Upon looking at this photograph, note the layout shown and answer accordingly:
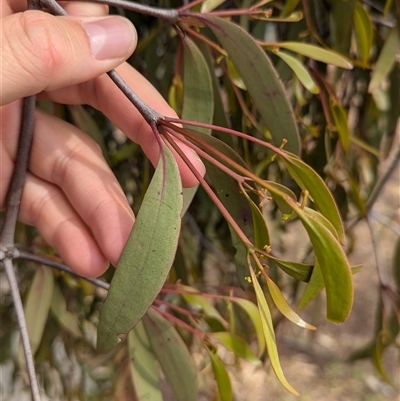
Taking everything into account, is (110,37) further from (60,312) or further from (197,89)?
(60,312)

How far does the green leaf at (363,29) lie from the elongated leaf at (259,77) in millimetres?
183

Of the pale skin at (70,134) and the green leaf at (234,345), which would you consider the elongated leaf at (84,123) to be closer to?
the pale skin at (70,134)

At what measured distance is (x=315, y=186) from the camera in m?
0.36

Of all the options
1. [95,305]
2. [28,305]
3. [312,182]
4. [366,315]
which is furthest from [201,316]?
[366,315]

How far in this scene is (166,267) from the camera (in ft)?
1.22

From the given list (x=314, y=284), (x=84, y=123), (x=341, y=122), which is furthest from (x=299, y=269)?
(x=84, y=123)

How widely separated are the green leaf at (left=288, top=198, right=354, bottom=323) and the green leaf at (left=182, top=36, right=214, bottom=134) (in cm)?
26

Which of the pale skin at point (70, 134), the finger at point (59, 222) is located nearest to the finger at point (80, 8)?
the pale skin at point (70, 134)

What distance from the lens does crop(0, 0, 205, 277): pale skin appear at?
1.33 feet

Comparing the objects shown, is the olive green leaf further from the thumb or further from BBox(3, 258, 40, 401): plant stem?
BBox(3, 258, 40, 401): plant stem

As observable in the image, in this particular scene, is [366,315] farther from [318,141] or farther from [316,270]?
[316,270]

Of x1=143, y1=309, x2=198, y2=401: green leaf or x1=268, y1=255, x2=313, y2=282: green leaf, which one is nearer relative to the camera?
x1=268, y1=255, x2=313, y2=282: green leaf

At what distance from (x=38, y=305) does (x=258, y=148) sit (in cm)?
38

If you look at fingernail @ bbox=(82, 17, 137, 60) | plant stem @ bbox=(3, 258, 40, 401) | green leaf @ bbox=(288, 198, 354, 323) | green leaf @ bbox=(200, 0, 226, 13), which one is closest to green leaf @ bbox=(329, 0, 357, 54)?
green leaf @ bbox=(200, 0, 226, 13)
